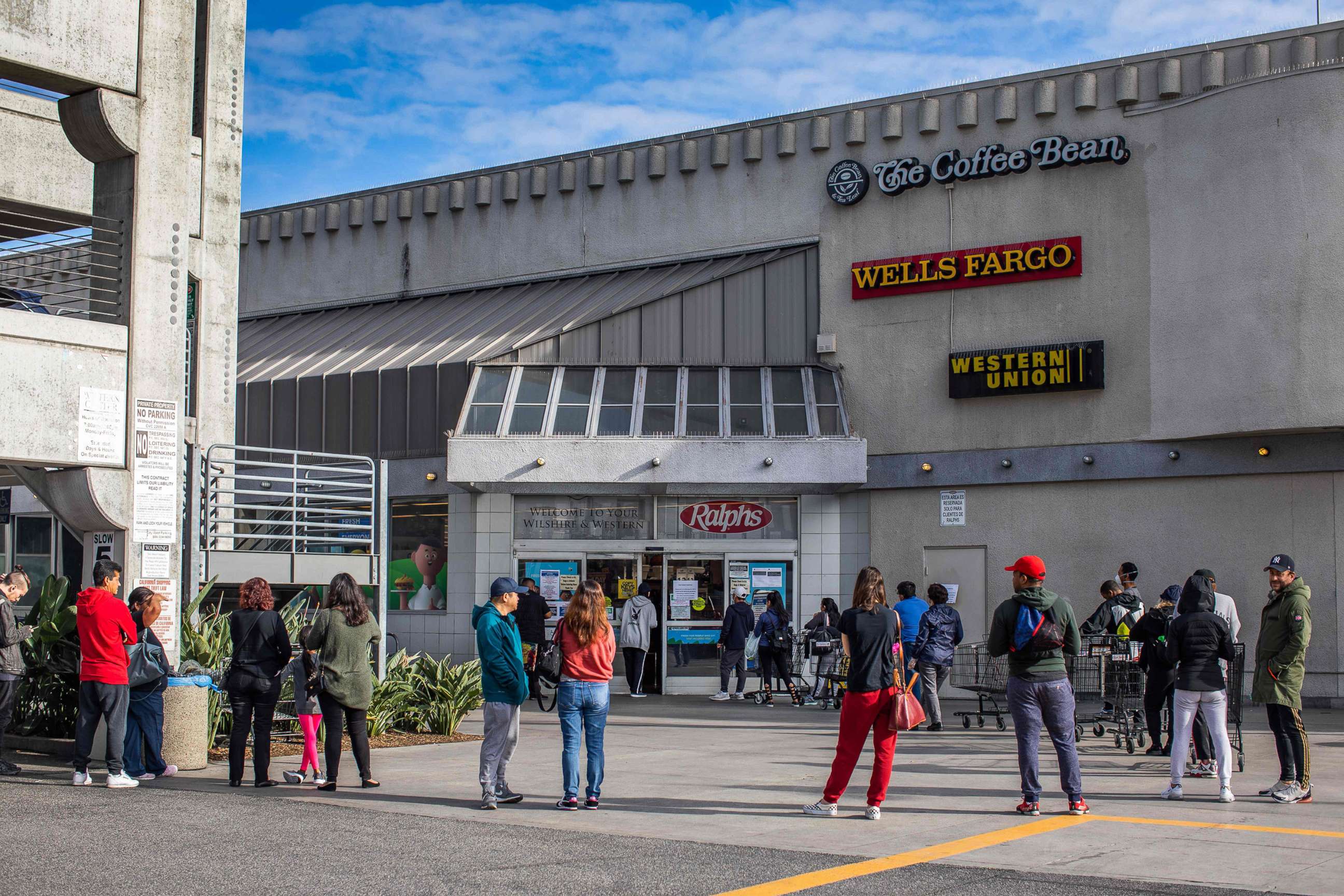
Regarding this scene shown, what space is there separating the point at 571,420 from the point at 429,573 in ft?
13.1

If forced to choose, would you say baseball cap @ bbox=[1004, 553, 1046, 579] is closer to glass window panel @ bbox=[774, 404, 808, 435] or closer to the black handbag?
the black handbag

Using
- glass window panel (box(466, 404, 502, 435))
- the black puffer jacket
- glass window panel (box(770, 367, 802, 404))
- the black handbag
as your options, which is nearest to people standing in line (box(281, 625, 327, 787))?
the black handbag

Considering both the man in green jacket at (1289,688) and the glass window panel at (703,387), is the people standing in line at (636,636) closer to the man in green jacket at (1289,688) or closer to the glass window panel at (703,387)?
the glass window panel at (703,387)

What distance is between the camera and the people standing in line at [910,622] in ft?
53.0

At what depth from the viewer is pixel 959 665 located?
67.7ft

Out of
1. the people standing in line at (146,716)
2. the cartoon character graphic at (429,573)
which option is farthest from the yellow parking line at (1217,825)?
the cartoon character graphic at (429,573)

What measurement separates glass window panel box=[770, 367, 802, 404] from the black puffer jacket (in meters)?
12.0

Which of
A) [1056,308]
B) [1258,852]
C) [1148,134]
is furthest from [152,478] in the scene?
[1148,134]

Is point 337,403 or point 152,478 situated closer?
point 152,478

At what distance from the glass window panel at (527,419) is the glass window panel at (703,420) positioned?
175 cm

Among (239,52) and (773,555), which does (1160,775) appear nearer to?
(773,555)

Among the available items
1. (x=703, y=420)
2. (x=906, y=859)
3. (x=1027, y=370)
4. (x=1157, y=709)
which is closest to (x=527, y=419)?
(x=703, y=420)

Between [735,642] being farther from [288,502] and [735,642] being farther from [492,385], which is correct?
[288,502]

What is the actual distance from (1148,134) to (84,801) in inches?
683
